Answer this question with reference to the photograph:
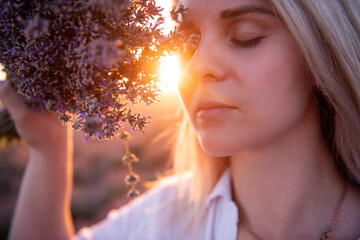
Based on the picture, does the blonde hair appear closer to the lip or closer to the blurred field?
the lip

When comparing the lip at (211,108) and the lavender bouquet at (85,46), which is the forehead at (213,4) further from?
the lip at (211,108)

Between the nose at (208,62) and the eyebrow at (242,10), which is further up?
the eyebrow at (242,10)

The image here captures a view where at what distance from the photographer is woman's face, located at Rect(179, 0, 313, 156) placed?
1416mm

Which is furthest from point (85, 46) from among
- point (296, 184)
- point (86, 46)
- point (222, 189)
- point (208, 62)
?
point (222, 189)

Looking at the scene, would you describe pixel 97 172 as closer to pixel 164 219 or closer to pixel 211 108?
pixel 164 219

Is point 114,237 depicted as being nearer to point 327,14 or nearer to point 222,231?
point 222,231

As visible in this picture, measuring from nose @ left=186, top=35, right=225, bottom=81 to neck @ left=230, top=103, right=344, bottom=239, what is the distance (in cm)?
67

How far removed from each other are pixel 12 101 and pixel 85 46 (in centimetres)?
126

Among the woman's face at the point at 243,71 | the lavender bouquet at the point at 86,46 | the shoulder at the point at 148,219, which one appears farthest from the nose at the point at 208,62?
the shoulder at the point at 148,219

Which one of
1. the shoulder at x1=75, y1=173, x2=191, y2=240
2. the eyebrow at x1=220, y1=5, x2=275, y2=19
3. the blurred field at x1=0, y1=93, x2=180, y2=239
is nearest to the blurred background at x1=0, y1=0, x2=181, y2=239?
the blurred field at x1=0, y1=93, x2=180, y2=239

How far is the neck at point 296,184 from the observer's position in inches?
70.1

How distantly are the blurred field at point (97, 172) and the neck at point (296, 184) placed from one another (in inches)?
105

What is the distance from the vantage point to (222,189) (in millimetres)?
2234

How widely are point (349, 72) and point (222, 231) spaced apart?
145cm
